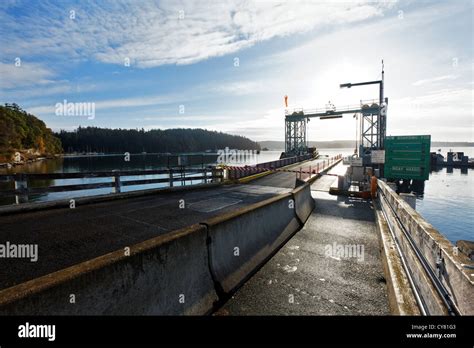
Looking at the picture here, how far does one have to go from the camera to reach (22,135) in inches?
4395

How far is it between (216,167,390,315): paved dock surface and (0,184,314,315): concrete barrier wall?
362 mm

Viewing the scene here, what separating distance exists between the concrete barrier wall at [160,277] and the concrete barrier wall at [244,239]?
0.02 metres

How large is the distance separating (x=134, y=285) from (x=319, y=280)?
3343mm

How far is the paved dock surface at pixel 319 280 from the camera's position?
3.65 m

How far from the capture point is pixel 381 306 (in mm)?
3730

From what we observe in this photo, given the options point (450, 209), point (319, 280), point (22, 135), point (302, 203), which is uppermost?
point (22, 135)
